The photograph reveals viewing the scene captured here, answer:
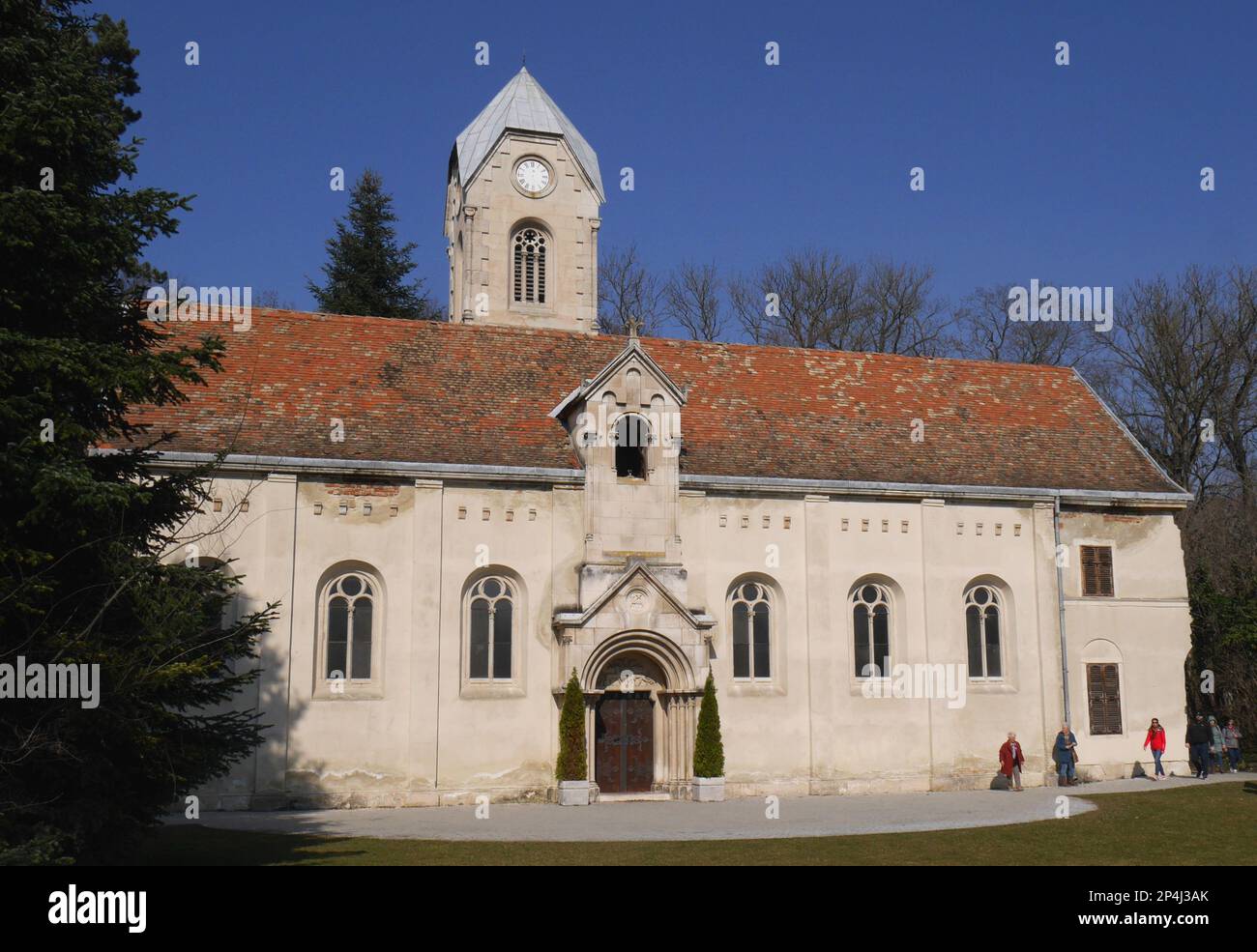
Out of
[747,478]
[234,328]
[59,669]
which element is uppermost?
[234,328]

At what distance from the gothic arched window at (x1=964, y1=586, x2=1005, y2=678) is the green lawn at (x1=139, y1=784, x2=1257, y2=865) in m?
7.90

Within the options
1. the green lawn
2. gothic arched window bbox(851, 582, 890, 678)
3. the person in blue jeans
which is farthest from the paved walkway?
gothic arched window bbox(851, 582, 890, 678)

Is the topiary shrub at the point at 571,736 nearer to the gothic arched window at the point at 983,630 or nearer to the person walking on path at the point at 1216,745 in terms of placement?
the gothic arched window at the point at 983,630

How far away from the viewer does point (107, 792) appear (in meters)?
13.6

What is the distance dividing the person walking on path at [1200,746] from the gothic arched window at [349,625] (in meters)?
19.4

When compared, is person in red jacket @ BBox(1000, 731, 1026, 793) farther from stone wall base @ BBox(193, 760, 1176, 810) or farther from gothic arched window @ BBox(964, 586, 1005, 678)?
gothic arched window @ BBox(964, 586, 1005, 678)

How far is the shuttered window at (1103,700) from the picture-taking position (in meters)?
29.7

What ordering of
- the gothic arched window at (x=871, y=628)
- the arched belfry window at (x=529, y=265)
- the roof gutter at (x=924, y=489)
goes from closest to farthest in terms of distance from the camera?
the roof gutter at (x=924, y=489), the gothic arched window at (x=871, y=628), the arched belfry window at (x=529, y=265)

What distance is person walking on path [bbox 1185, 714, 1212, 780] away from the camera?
2891cm

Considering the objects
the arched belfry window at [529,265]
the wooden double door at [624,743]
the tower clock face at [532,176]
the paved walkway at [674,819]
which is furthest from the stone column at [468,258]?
the paved walkway at [674,819]

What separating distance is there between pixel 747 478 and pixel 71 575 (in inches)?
661
